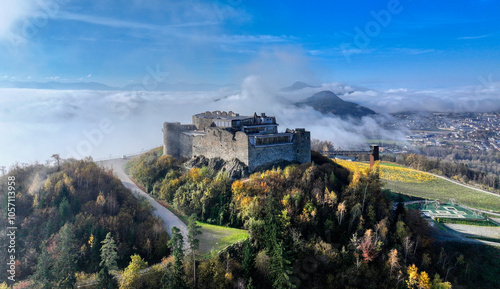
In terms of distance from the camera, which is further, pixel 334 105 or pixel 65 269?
pixel 334 105

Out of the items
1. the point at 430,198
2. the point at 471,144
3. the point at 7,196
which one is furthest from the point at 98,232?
the point at 471,144

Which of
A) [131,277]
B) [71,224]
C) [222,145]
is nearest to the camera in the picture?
[131,277]

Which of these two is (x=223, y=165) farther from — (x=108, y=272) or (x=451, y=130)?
(x=451, y=130)

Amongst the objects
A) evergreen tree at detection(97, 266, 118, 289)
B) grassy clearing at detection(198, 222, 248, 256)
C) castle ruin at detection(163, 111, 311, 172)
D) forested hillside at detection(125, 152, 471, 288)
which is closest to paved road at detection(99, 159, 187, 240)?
forested hillside at detection(125, 152, 471, 288)

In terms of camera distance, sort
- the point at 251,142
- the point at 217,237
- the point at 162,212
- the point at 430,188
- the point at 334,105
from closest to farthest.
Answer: the point at 217,237 < the point at 162,212 < the point at 251,142 < the point at 430,188 < the point at 334,105

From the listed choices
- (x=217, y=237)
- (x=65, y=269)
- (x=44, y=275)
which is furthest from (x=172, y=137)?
(x=44, y=275)

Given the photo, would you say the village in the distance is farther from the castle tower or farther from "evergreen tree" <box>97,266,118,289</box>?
"evergreen tree" <box>97,266,118,289</box>

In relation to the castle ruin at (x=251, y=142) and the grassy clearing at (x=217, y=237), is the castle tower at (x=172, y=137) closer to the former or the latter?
the castle ruin at (x=251, y=142)

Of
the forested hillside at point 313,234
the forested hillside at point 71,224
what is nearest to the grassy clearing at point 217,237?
the forested hillside at point 313,234
